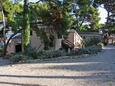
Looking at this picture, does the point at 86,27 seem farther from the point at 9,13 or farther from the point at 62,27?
the point at 62,27

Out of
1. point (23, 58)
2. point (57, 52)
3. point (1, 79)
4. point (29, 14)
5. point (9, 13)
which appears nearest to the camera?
point (1, 79)

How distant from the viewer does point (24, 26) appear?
93.0 feet

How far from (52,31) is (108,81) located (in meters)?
20.3

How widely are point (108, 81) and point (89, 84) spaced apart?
103 centimetres

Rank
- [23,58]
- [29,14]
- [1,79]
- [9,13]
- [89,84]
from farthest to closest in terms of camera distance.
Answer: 1. [9,13]
2. [29,14]
3. [23,58]
4. [1,79]
5. [89,84]

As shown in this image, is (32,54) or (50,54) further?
(50,54)

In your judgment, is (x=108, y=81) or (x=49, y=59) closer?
(x=108, y=81)

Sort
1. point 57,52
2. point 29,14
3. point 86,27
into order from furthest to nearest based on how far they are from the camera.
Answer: point 86,27 < point 29,14 < point 57,52

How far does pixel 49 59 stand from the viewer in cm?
2533

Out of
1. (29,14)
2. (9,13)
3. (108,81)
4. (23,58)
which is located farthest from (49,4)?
(108,81)

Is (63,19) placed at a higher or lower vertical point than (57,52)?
higher

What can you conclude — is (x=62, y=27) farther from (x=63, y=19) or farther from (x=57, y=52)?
(x=57, y=52)

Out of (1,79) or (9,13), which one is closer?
(1,79)

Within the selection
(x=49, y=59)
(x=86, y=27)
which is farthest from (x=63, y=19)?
(x=86, y=27)
